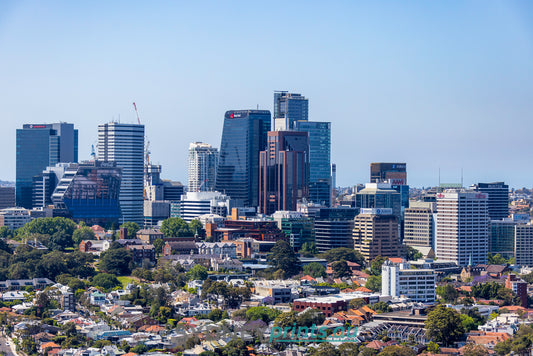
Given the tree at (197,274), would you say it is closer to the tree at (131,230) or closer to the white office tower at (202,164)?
the tree at (131,230)

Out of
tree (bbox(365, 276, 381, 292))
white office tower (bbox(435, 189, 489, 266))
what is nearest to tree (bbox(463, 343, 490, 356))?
tree (bbox(365, 276, 381, 292))

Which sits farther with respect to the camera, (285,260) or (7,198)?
(7,198)

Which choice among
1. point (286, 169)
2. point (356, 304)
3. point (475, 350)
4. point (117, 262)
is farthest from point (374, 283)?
point (286, 169)

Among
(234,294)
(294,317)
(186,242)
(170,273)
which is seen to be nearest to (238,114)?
(186,242)

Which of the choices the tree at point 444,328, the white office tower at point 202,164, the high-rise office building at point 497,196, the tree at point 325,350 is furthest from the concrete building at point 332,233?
the tree at point 325,350

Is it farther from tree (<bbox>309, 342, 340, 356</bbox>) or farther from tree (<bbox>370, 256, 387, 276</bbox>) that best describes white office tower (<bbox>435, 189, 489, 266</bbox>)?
tree (<bbox>309, 342, 340, 356</bbox>)

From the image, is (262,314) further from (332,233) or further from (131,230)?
(131,230)
